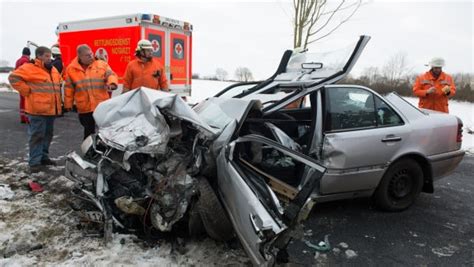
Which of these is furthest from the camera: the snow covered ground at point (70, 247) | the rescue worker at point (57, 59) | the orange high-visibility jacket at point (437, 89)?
the rescue worker at point (57, 59)

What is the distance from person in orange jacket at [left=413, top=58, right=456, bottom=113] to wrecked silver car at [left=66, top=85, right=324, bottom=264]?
143 inches

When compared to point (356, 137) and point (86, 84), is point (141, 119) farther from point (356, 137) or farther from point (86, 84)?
point (356, 137)

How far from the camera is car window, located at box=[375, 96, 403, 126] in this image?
158 inches

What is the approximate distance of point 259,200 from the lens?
261 cm

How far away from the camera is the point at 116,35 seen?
330 inches

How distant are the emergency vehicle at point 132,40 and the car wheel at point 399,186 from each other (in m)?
6.12

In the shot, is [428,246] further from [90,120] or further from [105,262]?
[90,120]

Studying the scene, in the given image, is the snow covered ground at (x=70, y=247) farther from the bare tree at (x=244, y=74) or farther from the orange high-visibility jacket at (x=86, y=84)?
the bare tree at (x=244, y=74)

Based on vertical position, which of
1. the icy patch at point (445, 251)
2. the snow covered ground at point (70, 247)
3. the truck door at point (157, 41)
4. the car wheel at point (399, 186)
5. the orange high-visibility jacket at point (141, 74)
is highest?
the truck door at point (157, 41)

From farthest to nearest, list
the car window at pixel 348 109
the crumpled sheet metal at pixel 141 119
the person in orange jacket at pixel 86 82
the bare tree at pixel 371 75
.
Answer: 1. the bare tree at pixel 371 75
2. the person in orange jacket at pixel 86 82
3. the car window at pixel 348 109
4. the crumpled sheet metal at pixel 141 119

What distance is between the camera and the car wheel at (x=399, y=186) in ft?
13.0

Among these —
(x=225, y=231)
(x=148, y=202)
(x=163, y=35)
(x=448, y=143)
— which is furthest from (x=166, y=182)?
(x=163, y=35)

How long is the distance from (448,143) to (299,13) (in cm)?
566

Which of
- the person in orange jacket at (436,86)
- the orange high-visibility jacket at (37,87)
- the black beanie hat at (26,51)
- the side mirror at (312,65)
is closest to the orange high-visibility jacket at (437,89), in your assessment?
the person in orange jacket at (436,86)
